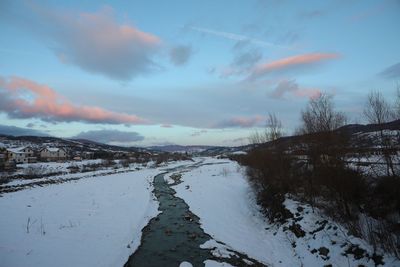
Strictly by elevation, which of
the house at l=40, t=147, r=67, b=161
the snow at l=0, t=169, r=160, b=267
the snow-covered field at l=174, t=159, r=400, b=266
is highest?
the house at l=40, t=147, r=67, b=161

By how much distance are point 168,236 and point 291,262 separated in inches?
267

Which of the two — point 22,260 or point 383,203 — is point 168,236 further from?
point 383,203

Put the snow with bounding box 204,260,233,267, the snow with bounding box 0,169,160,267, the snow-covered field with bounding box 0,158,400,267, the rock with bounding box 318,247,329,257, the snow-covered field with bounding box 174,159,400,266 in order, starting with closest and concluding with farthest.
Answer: the snow with bounding box 0,169,160,267 < the snow-covered field with bounding box 0,158,400,267 < the snow with bounding box 204,260,233,267 < the snow-covered field with bounding box 174,159,400,266 < the rock with bounding box 318,247,329,257

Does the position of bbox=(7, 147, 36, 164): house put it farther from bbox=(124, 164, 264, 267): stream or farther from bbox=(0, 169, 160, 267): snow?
bbox=(124, 164, 264, 267): stream

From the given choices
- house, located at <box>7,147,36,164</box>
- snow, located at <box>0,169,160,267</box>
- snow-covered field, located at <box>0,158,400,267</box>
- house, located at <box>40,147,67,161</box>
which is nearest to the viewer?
snow, located at <box>0,169,160,267</box>

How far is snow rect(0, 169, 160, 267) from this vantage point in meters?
10.7

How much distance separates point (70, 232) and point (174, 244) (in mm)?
5330

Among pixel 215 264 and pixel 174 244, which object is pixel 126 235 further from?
pixel 215 264

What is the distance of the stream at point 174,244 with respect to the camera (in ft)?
39.0

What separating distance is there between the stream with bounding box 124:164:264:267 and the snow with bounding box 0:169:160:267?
547 mm

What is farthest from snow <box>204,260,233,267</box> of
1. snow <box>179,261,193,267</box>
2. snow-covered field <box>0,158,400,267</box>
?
snow <box>179,261,193,267</box>

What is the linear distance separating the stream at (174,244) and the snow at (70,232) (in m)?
0.55

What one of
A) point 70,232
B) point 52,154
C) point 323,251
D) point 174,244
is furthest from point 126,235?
point 52,154

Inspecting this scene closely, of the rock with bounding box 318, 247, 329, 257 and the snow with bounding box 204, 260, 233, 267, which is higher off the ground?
the rock with bounding box 318, 247, 329, 257
